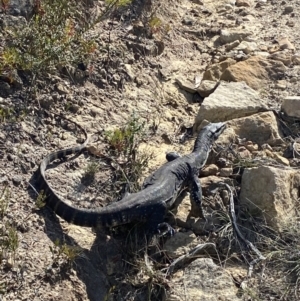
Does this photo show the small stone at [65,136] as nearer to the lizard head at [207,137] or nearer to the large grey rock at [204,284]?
the lizard head at [207,137]

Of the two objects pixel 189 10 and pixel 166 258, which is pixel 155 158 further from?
pixel 189 10

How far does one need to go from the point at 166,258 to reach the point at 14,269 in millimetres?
1350

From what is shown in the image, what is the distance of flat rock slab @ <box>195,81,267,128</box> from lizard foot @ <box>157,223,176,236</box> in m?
1.74

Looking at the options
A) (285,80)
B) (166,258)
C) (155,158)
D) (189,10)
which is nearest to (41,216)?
(166,258)

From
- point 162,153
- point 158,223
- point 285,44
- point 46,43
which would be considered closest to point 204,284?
point 158,223

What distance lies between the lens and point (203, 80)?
322 inches

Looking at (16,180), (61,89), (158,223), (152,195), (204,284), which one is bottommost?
(204,284)

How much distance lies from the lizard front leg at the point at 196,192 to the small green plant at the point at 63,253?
1253 mm

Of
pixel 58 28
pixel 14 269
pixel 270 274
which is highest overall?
pixel 58 28

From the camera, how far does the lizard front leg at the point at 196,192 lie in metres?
6.20

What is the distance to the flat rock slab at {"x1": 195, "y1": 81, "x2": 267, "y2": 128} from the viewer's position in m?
7.38

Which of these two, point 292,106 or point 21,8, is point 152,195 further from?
point 21,8

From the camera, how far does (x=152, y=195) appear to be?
604cm

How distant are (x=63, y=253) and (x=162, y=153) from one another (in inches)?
77.9
